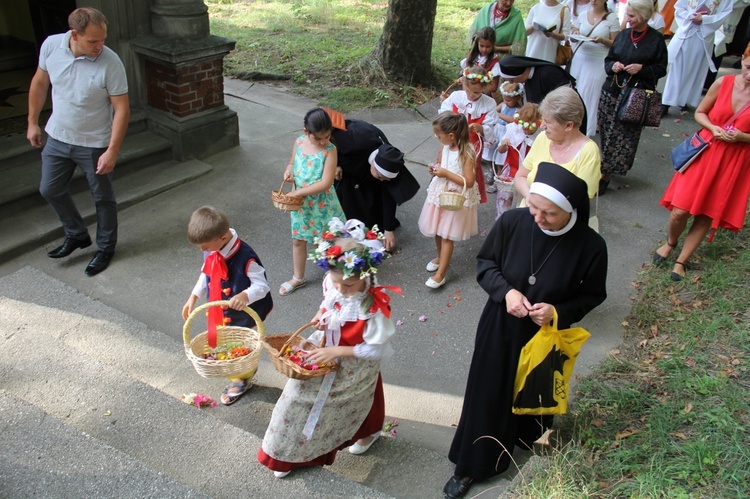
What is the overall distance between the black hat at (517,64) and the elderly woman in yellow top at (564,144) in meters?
1.97

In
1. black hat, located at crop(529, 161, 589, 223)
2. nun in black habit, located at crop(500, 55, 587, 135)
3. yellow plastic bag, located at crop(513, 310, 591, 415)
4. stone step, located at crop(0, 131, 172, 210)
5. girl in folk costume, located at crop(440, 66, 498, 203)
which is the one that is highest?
black hat, located at crop(529, 161, 589, 223)

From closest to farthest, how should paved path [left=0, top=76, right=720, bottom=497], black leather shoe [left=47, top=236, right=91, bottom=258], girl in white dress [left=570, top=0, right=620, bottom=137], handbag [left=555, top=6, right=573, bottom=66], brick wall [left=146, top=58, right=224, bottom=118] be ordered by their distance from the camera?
paved path [left=0, top=76, right=720, bottom=497], black leather shoe [left=47, top=236, right=91, bottom=258], brick wall [left=146, top=58, right=224, bottom=118], girl in white dress [left=570, top=0, right=620, bottom=137], handbag [left=555, top=6, right=573, bottom=66]

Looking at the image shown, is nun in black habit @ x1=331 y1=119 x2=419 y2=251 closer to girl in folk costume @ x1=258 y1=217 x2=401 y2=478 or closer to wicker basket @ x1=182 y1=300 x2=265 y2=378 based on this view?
wicker basket @ x1=182 y1=300 x2=265 y2=378

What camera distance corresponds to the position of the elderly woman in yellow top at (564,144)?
4109 mm

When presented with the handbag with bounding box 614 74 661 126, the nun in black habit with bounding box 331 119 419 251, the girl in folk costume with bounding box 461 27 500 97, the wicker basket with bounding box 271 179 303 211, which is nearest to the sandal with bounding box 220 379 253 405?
the wicker basket with bounding box 271 179 303 211

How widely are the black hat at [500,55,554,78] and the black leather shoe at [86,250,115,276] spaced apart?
13.6 ft

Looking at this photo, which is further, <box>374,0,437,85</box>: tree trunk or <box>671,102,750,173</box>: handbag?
<box>374,0,437,85</box>: tree trunk

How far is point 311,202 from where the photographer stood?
203 inches

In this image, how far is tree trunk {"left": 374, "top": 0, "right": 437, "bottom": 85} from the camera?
32.0ft

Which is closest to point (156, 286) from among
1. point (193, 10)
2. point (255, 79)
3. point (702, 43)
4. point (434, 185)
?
point (434, 185)

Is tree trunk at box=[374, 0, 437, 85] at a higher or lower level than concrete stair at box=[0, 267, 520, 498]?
higher

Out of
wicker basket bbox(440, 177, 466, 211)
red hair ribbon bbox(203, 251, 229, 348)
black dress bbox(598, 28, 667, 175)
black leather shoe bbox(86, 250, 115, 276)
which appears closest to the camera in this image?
red hair ribbon bbox(203, 251, 229, 348)

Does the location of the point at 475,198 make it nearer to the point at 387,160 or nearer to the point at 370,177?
the point at 387,160

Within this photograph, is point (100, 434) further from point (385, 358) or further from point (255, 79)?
point (255, 79)
